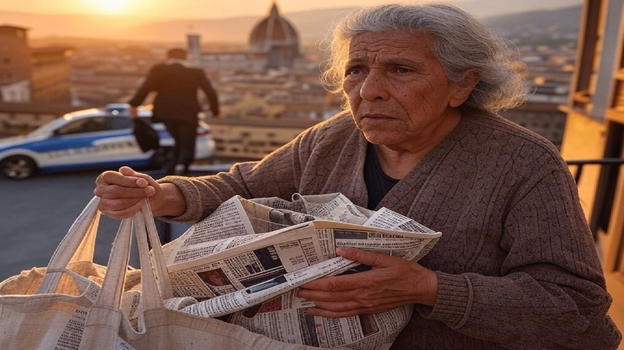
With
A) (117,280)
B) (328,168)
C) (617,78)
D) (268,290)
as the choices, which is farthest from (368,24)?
(617,78)

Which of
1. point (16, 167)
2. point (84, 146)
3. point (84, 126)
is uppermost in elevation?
point (84, 126)

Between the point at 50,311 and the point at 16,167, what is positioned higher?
the point at 50,311

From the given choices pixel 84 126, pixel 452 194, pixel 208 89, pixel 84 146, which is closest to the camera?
pixel 452 194

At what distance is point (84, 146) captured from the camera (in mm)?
7828

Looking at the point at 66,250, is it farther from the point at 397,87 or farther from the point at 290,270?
the point at 397,87

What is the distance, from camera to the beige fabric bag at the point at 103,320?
3.16 feet

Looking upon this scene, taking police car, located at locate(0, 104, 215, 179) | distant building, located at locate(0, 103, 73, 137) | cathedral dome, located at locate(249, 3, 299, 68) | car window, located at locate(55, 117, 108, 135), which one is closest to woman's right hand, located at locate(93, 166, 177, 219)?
police car, located at locate(0, 104, 215, 179)

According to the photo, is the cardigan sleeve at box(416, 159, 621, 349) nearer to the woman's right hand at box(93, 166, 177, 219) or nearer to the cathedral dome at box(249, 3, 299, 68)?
the woman's right hand at box(93, 166, 177, 219)

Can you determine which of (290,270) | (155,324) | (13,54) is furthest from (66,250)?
(13,54)

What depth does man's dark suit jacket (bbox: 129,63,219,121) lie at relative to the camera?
514 cm

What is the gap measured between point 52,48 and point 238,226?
21.8 m

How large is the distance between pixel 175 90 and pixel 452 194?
4479 mm

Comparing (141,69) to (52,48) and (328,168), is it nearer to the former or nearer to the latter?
(52,48)

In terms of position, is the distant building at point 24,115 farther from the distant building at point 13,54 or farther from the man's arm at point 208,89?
the man's arm at point 208,89
